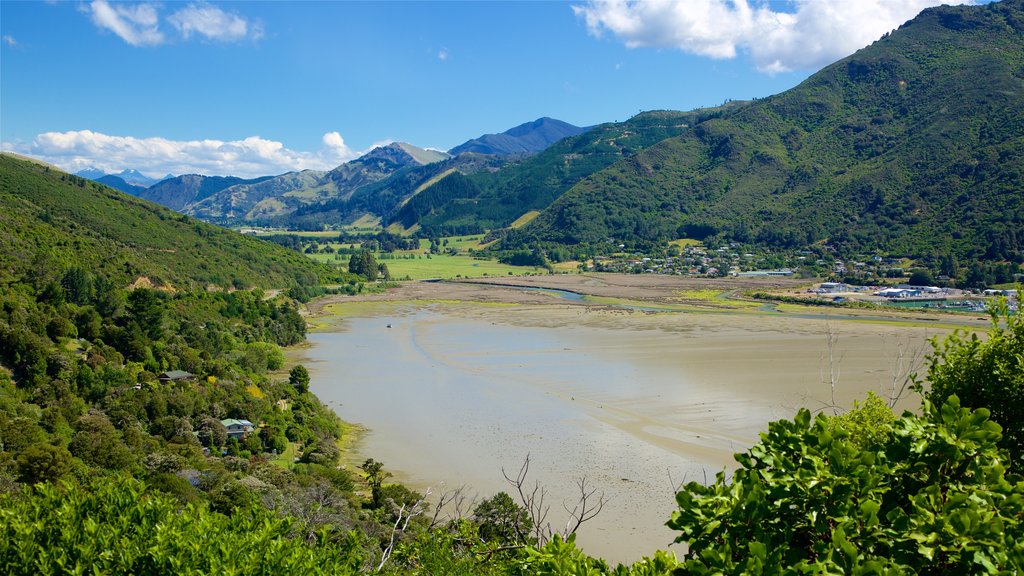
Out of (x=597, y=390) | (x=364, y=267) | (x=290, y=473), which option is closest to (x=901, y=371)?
(x=597, y=390)

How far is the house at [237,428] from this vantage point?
86.5ft

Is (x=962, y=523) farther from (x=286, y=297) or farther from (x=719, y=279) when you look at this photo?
(x=719, y=279)

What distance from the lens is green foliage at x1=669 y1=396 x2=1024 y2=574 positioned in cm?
363

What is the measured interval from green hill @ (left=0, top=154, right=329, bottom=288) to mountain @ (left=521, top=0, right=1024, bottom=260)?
275 ft

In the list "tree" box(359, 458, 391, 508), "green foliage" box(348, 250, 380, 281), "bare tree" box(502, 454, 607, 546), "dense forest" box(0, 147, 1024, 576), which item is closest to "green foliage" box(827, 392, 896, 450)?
"dense forest" box(0, 147, 1024, 576)

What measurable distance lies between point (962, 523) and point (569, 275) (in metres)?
112

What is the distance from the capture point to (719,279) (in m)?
102

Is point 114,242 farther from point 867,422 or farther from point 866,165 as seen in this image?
point 866,165

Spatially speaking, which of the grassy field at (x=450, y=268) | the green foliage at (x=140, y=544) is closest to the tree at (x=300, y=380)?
the green foliage at (x=140, y=544)

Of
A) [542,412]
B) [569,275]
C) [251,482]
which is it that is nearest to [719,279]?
[569,275]

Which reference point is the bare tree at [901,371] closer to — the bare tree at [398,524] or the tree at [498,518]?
the bare tree at [398,524]

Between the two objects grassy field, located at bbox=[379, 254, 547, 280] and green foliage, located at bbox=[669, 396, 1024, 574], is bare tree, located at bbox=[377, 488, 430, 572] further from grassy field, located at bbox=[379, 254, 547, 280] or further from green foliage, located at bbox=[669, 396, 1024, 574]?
grassy field, located at bbox=[379, 254, 547, 280]

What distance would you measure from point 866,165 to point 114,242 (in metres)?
138

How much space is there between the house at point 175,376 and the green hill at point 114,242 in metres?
11.1
